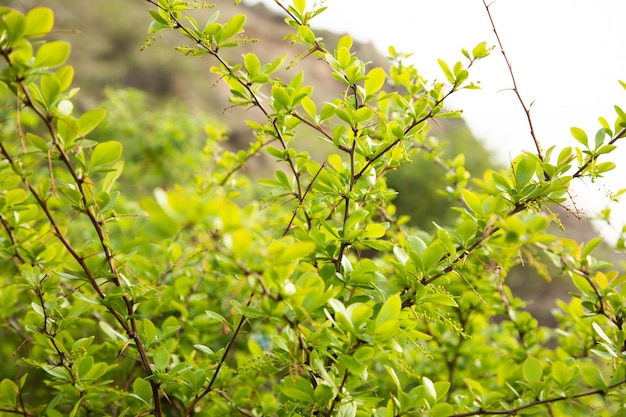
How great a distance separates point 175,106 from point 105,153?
27.8 ft

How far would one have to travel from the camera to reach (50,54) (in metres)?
0.57

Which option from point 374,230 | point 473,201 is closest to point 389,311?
point 374,230

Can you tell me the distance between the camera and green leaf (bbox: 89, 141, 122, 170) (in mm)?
666

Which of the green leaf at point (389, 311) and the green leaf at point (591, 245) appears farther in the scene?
the green leaf at point (591, 245)

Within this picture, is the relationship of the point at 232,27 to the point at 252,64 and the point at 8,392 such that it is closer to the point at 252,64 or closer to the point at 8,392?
the point at 252,64

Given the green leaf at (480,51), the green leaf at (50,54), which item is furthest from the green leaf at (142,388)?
the green leaf at (480,51)

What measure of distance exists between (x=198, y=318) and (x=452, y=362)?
2.77 feet

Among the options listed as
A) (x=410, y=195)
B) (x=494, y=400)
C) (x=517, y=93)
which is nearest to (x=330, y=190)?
(x=517, y=93)

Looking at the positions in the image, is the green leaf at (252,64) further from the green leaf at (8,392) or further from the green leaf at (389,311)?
the green leaf at (8,392)

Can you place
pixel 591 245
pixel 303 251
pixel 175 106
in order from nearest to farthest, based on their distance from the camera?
pixel 303 251
pixel 591 245
pixel 175 106

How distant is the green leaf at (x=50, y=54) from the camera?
1.86ft

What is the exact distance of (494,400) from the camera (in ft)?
3.08

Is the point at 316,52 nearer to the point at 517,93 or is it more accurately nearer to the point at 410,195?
the point at 517,93

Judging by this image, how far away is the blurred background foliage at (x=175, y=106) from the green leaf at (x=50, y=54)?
343cm
